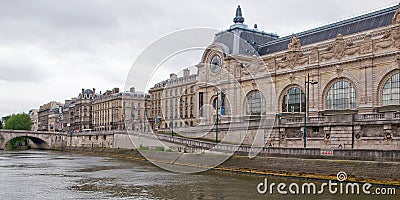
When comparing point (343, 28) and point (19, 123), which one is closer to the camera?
point (343, 28)

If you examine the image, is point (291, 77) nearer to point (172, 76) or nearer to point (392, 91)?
point (392, 91)

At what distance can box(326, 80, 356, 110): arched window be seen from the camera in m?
52.5

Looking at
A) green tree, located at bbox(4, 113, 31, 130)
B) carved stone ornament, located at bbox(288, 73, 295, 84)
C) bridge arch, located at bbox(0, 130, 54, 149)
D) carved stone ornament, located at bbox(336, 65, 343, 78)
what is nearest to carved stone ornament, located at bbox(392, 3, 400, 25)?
carved stone ornament, located at bbox(336, 65, 343, 78)

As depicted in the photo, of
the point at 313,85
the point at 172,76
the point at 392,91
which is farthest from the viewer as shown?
the point at 172,76

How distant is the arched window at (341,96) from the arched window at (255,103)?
38.5 ft

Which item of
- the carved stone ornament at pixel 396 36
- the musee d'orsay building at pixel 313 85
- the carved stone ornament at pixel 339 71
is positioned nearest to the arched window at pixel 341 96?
the musee d'orsay building at pixel 313 85

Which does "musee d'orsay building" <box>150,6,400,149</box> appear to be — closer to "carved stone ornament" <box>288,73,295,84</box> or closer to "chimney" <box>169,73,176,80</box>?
"carved stone ornament" <box>288,73,295,84</box>

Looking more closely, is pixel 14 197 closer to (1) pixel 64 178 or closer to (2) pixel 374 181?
(1) pixel 64 178

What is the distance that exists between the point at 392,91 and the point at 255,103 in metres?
22.0

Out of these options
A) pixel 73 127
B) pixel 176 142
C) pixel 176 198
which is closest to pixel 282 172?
pixel 176 198

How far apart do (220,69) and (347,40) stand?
24.8 metres

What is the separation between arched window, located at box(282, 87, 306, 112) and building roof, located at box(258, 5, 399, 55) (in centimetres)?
921

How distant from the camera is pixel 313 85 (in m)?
57.0

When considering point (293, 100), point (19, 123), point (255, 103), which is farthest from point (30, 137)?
point (293, 100)
